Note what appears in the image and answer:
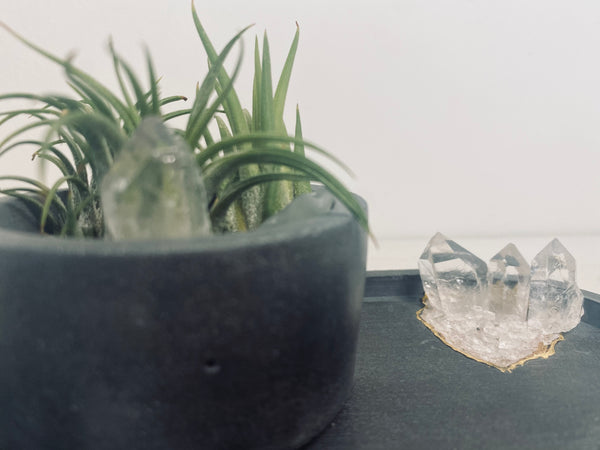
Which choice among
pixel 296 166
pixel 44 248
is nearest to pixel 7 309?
pixel 44 248

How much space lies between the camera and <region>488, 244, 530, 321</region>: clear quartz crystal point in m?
0.40

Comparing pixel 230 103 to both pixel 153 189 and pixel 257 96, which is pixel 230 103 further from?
pixel 153 189

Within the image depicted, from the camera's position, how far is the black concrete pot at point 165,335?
0.19 m

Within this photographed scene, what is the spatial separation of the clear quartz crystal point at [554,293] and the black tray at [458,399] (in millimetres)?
13

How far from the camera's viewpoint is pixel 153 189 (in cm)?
20

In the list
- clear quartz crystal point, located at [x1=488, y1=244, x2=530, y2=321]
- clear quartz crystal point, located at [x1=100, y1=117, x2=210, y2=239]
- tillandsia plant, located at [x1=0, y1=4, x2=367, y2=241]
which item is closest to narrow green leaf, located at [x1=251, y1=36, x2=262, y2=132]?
tillandsia plant, located at [x1=0, y1=4, x2=367, y2=241]

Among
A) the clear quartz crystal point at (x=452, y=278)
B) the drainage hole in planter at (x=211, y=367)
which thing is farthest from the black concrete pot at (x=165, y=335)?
the clear quartz crystal point at (x=452, y=278)

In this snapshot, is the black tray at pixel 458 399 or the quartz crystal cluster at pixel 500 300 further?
the quartz crystal cluster at pixel 500 300

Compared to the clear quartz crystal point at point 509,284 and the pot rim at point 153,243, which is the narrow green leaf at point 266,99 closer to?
the pot rim at point 153,243

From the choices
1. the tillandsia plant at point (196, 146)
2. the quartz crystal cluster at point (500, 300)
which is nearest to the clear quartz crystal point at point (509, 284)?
the quartz crystal cluster at point (500, 300)

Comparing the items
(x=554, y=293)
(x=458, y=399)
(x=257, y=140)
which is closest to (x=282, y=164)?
(x=257, y=140)

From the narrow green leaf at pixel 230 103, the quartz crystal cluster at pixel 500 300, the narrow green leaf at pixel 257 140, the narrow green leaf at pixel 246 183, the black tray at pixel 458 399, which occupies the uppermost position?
the narrow green leaf at pixel 230 103

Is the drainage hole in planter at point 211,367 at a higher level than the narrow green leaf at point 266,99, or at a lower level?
lower

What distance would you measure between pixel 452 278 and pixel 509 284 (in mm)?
62
